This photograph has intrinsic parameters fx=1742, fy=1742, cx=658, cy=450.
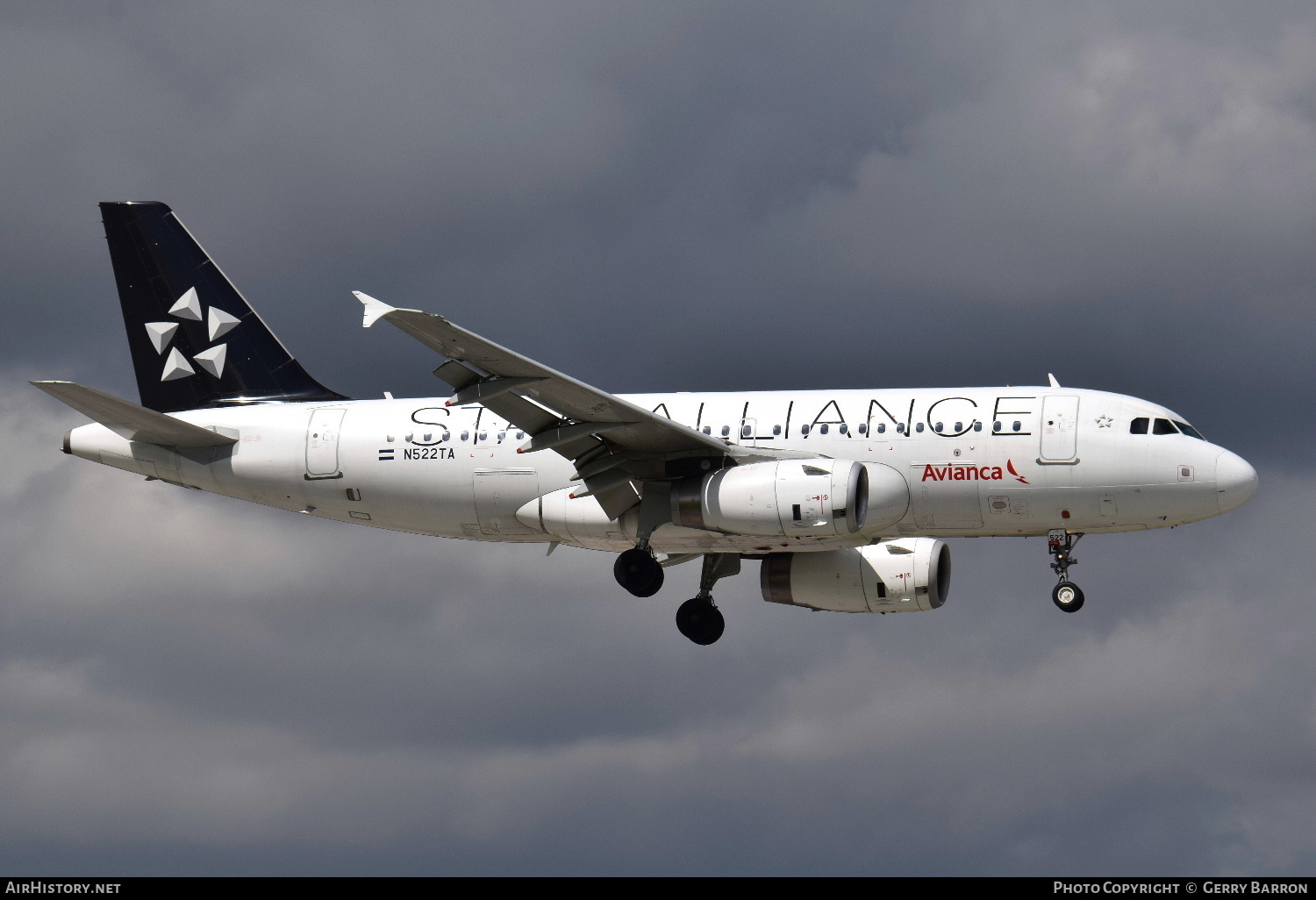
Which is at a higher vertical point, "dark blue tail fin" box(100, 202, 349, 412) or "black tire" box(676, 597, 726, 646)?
"dark blue tail fin" box(100, 202, 349, 412)

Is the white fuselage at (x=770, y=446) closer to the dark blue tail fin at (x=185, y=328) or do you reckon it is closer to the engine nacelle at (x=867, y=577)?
the dark blue tail fin at (x=185, y=328)

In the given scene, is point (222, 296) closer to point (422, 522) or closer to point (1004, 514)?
point (422, 522)

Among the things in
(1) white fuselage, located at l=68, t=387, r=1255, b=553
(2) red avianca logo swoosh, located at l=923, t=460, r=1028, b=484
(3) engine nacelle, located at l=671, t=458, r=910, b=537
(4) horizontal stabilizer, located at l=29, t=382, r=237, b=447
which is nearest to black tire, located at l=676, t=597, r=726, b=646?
(1) white fuselage, located at l=68, t=387, r=1255, b=553

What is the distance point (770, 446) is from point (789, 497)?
2932 mm

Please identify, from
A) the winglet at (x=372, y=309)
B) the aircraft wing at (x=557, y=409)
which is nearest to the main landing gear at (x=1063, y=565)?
the aircraft wing at (x=557, y=409)

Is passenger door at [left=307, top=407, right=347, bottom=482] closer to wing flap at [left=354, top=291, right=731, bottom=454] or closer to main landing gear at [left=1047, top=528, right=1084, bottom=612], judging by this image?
wing flap at [left=354, top=291, right=731, bottom=454]

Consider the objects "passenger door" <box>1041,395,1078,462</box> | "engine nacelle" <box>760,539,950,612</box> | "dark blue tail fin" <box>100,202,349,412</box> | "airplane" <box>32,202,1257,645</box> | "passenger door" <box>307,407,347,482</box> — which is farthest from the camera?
"dark blue tail fin" <box>100,202,349,412</box>

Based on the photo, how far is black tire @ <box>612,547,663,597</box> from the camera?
43906mm

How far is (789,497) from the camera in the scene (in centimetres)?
4138

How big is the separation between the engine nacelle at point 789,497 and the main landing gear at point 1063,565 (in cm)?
401

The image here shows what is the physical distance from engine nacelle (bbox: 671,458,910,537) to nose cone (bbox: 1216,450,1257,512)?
7.57 m

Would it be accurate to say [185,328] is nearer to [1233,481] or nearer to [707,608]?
[707,608]
